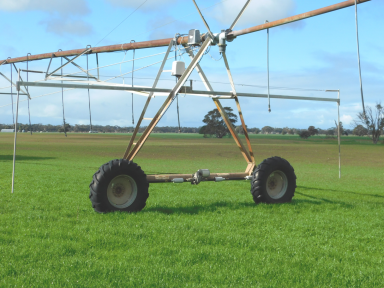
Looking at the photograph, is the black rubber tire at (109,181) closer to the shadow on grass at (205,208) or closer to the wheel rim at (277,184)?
the shadow on grass at (205,208)

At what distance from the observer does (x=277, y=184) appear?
11500 millimetres

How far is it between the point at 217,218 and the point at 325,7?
18.4 ft

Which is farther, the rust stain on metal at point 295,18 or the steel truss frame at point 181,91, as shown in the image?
the steel truss frame at point 181,91

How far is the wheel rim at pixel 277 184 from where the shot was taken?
11336 mm

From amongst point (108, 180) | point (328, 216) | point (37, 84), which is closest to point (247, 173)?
point (328, 216)

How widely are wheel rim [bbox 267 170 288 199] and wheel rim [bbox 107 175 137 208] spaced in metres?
3.84

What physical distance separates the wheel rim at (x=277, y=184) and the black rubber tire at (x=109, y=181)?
12.0 feet

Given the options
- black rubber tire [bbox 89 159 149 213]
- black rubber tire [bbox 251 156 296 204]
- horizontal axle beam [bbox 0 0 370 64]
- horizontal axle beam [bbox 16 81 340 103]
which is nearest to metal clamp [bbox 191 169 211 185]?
black rubber tire [bbox 251 156 296 204]

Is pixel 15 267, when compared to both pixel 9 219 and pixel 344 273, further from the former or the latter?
pixel 344 273

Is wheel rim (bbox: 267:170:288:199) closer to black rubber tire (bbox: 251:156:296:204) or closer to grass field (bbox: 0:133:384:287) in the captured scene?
black rubber tire (bbox: 251:156:296:204)

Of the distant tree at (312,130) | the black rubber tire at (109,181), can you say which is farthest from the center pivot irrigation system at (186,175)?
the distant tree at (312,130)

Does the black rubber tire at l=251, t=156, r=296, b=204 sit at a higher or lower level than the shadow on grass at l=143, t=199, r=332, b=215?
higher

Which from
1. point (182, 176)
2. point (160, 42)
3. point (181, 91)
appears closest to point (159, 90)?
point (181, 91)

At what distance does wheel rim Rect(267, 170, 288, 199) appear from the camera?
446 inches
